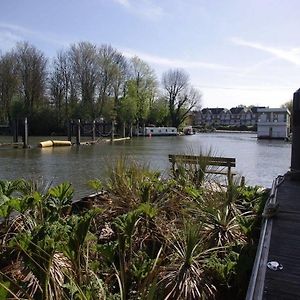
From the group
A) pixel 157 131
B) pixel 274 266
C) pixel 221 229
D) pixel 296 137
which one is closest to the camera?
pixel 274 266

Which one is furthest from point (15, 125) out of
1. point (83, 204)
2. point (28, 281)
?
point (28, 281)

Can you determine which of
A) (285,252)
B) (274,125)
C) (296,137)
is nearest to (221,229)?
(285,252)

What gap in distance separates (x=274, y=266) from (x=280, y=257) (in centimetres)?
28

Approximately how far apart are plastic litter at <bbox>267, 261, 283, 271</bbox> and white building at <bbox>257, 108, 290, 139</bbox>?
73775mm

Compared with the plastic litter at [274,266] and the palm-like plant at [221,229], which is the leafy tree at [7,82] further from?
the plastic litter at [274,266]

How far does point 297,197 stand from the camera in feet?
18.7

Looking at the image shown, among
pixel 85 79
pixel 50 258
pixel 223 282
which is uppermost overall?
pixel 85 79

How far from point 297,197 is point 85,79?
5683 cm

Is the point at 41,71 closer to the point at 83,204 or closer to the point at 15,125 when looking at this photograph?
the point at 15,125

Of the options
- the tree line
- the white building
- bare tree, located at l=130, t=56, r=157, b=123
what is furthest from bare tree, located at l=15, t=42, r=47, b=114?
the white building

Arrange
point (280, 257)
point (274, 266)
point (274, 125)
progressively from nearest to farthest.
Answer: point (274, 266) → point (280, 257) → point (274, 125)

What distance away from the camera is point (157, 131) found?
75000 millimetres

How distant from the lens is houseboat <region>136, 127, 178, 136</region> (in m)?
72.5

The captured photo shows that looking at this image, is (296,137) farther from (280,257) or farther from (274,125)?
(274,125)
